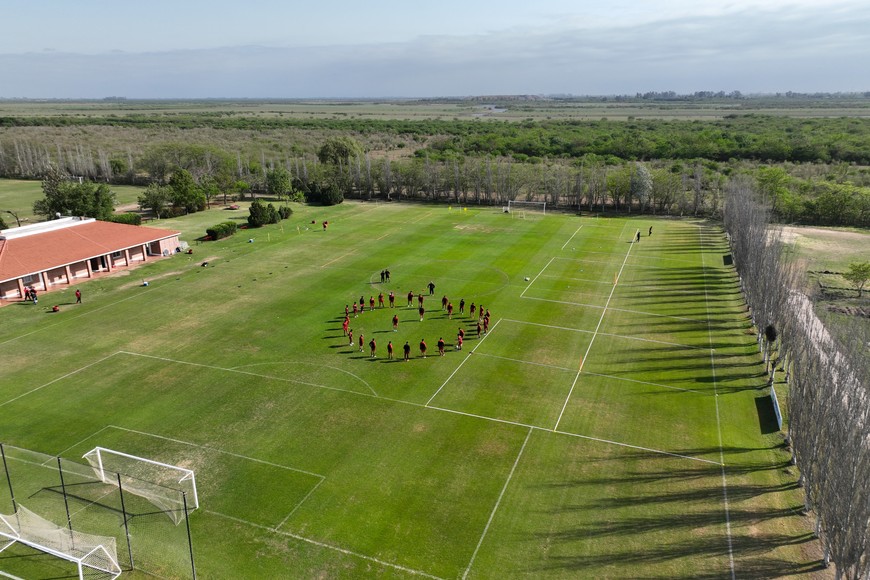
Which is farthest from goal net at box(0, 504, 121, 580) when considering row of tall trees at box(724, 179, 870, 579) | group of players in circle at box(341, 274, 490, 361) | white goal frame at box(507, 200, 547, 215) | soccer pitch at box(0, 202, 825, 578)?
white goal frame at box(507, 200, 547, 215)

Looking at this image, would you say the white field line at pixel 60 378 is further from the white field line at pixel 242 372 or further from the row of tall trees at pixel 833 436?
the row of tall trees at pixel 833 436

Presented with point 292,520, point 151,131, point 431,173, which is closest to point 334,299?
point 292,520

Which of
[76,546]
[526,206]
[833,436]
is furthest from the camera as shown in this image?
[526,206]

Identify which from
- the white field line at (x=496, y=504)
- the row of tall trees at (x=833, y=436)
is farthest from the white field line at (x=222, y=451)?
the row of tall trees at (x=833, y=436)

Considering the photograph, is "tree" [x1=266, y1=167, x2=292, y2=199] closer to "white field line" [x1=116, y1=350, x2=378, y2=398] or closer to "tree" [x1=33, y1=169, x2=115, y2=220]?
"tree" [x1=33, y1=169, x2=115, y2=220]

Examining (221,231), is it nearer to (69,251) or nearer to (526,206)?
(69,251)

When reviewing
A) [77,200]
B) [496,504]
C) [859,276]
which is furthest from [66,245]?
[859,276]
